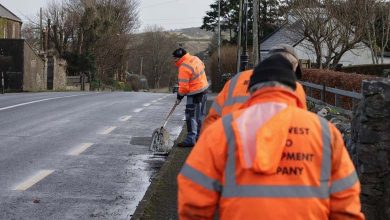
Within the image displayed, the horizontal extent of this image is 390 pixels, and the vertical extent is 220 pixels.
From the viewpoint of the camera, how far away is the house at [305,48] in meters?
40.5

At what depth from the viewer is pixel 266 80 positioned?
105 inches

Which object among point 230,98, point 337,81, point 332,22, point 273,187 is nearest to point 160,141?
point 337,81

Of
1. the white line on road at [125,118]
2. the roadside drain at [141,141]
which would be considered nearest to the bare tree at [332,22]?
the white line on road at [125,118]

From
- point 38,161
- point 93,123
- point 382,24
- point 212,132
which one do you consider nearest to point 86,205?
point 38,161

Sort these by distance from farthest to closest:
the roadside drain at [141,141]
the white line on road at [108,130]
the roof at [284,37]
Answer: the roof at [284,37], the white line on road at [108,130], the roadside drain at [141,141]

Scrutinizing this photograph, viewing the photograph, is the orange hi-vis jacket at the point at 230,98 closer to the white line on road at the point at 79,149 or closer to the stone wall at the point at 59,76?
the white line on road at the point at 79,149

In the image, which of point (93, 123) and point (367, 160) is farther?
point (93, 123)

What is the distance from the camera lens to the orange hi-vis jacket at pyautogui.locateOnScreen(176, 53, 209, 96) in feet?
32.2

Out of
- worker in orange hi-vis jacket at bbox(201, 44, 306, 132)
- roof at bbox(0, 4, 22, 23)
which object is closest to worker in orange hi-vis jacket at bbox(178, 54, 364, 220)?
worker in orange hi-vis jacket at bbox(201, 44, 306, 132)

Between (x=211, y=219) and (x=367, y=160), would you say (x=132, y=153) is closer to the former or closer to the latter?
(x=367, y=160)

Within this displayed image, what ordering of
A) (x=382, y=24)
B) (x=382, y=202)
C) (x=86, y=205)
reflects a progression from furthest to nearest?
1. (x=382, y=24)
2. (x=86, y=205)
3. (x=382, y=202)

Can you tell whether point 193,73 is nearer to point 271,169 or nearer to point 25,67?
point 271,169

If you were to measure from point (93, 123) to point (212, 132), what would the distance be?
12.3m

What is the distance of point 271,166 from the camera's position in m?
2.47
